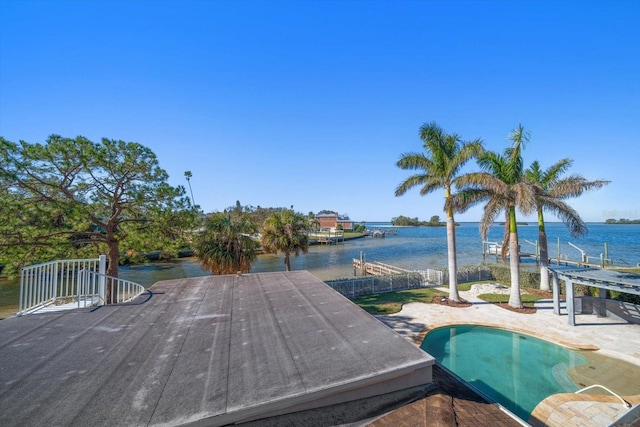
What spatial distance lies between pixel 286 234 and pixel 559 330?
14.8 metres

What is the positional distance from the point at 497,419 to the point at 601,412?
14.8 ft

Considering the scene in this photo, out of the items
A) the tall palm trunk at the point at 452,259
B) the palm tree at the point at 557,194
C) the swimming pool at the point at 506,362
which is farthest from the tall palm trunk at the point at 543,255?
the swimming pool at the point at 506,362

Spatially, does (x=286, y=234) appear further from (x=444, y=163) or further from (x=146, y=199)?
(x=444, y=163)

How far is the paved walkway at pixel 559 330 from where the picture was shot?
227 inches

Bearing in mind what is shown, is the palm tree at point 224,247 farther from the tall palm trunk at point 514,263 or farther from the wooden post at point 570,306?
the wooden post at point 570,306

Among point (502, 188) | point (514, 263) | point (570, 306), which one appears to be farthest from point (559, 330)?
point (502, 188)

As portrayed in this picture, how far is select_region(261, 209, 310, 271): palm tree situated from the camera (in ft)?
60.5

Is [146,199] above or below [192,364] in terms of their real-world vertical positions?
above

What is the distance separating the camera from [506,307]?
1292 centimetres

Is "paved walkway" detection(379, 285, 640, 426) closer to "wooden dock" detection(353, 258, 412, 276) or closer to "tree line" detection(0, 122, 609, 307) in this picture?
"tree line" detection(0, 122, 609, 307)

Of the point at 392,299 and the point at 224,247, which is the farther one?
the point at 224,247

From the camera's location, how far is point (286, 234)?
61.0 feet

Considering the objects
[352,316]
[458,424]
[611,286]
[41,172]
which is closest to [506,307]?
[611,286]

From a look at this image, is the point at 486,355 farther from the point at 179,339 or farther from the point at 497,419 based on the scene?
the point at 179,339
